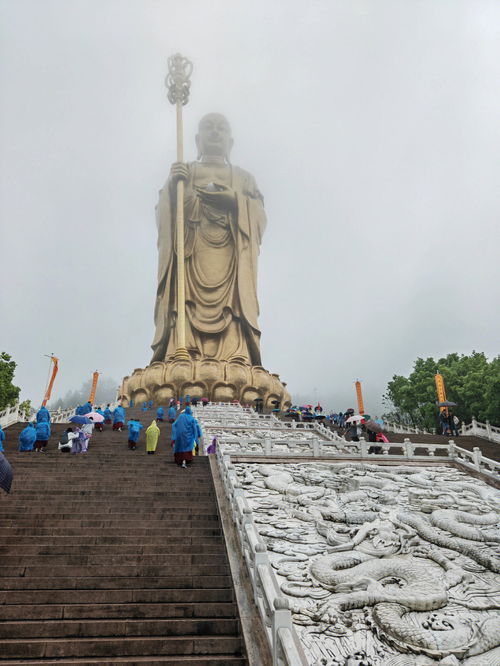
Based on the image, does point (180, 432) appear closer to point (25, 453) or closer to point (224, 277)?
point (25, 453)

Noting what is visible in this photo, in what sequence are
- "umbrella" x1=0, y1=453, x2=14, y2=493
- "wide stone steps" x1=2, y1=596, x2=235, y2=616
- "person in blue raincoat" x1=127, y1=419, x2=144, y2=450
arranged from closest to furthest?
"wide stone steps" x1=2, y1=596, x2=235, y2=616
"umbrella" x1=0, y1=453, x2=14, y2=493
"person in blue raincoat" x1=127, y1=419, x2=144, y2=450

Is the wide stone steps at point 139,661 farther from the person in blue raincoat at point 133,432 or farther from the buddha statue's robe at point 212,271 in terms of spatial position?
the buddha statue's robe at point 212,271

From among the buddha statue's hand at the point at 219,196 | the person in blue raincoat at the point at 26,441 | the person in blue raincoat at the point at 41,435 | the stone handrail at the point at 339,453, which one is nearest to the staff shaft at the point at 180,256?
the buddha statue's hand at the point at 219,196

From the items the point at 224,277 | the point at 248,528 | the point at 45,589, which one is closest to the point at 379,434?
the point at 248,528

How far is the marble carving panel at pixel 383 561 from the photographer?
3443mm

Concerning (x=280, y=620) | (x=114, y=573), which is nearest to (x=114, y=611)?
(x=114, y=573)

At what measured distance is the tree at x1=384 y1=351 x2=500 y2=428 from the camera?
62.9 feet

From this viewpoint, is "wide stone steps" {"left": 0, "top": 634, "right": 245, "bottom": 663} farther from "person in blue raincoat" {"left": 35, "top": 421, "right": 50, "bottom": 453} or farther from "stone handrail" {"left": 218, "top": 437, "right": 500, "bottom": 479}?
"person in blue raincoat" {"left": 35, "top": 421, "right": 50, "bottom": 453}

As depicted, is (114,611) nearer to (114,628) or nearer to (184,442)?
(114,628)

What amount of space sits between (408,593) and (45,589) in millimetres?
2862

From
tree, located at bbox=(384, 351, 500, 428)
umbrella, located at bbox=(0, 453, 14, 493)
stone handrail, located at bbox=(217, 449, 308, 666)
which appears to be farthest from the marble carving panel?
tree, located at bbox=(384, 351, 500, 428)

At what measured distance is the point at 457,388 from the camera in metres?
21.5

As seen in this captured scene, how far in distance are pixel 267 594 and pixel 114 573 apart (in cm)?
156

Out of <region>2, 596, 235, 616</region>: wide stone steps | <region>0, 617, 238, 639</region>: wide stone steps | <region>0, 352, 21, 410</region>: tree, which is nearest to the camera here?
<region>0, 617, 238, 639</region>: wide stone steps
